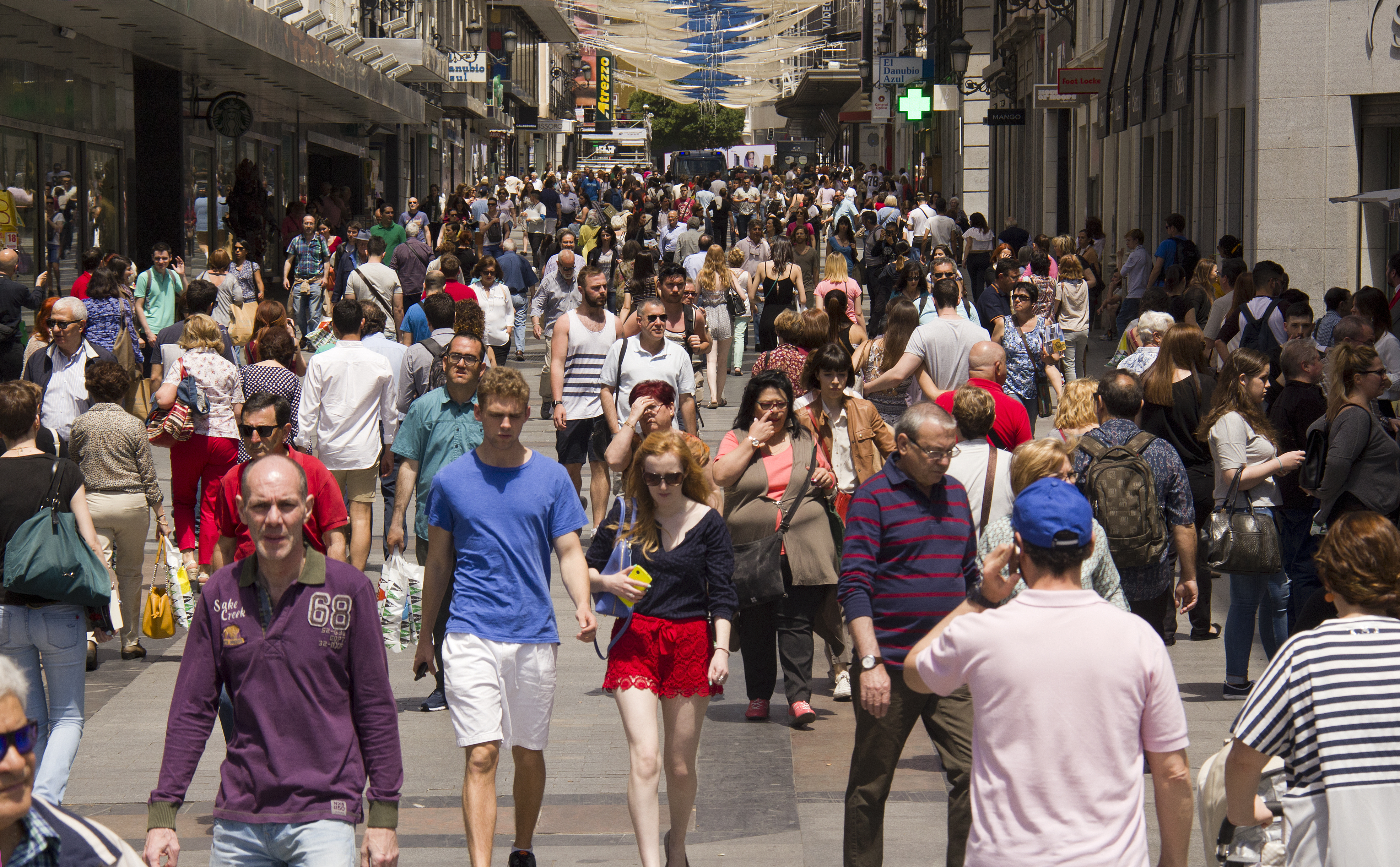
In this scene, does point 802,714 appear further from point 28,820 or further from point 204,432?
point 28,820

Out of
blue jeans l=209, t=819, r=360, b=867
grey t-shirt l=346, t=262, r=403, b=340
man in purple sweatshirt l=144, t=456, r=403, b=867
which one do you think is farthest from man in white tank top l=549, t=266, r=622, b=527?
blue jeans l=209, t=819, r=360, b=867

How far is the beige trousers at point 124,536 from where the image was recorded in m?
8.15

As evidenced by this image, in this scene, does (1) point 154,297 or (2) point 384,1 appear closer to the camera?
(1) point 154,297

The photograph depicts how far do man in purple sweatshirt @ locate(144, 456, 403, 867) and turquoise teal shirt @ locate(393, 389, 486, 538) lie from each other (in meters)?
3.28

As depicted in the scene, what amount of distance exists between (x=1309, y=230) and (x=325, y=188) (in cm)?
1735

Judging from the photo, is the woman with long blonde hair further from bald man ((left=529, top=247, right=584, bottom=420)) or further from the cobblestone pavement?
the cobblestone pavement

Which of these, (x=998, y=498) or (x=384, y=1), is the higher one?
(x=384, y=1)

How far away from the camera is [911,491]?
541 cm

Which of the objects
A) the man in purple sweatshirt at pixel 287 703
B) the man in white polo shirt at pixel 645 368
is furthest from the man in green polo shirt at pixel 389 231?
the man in purple sweatshirt at pixel 287 703

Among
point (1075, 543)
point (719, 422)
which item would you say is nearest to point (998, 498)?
point (1075, 543)

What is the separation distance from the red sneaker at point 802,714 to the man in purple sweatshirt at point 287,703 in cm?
359

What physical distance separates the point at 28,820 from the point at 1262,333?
11.1 metres

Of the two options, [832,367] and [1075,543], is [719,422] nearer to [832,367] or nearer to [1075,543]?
[832,367]

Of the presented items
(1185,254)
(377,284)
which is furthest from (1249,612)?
(1185,254)
